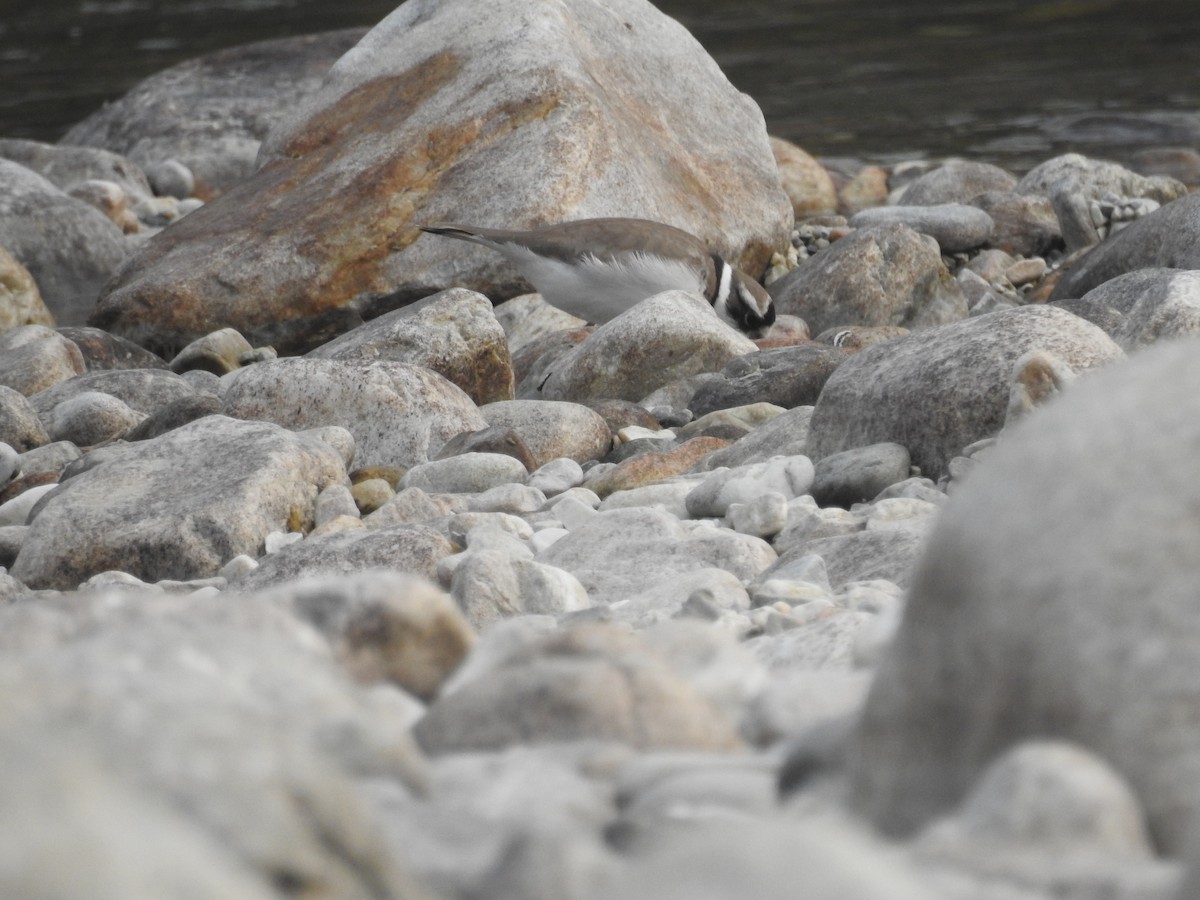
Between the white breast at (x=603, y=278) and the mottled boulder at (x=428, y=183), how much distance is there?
0.49 m

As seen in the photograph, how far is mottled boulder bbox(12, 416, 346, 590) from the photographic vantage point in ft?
17.1

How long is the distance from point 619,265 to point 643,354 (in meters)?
1.20

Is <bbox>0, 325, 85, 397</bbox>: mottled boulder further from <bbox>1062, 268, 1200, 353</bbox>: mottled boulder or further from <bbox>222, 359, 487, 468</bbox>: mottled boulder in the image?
<bbox>1062, 268, 1200, 353</bbox>: mottled boulder

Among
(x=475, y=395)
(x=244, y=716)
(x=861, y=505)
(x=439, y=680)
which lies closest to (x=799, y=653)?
(x=439, y=680)

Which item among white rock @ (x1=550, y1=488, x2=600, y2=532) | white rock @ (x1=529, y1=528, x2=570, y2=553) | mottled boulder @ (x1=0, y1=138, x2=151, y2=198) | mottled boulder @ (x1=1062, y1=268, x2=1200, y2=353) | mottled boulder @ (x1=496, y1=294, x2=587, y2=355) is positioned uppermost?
mottled boulder @ (x1=1062, y1=268, x2=1200, y2=353)

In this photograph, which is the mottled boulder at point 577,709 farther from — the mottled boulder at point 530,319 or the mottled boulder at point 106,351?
the mottled boulder at point 530,319

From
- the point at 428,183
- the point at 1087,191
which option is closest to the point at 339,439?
the point at 428,183

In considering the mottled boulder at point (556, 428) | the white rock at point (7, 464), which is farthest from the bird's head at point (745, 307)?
the white rock at point (7, 464)

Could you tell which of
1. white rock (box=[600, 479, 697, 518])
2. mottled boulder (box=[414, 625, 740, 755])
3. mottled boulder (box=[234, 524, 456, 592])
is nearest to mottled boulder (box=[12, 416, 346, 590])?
mottled boulder (box=[234, 524, 456, 592])

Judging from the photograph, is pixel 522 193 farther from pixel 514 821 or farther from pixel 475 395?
pixel 514 821

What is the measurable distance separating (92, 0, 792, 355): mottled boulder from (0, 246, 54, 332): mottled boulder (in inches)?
24.9

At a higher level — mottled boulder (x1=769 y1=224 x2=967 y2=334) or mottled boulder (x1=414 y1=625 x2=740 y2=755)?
mottled boulder (x1=414 y1=625 x2=740 y2=755)

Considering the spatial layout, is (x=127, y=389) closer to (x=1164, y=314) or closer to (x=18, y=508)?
(x=18, y=508)

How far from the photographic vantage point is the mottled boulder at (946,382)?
16.2ft
